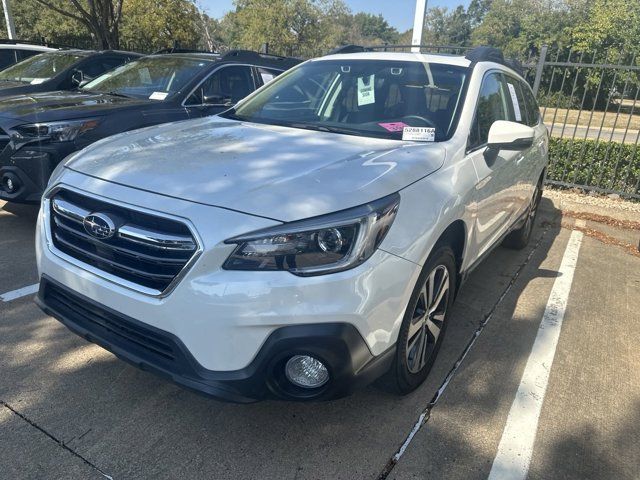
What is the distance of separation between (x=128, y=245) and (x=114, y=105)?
132 inches

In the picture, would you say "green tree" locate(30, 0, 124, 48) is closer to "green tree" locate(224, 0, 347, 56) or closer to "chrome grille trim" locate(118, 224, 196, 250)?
"chrome grille trim" locate(118, 224, 196, 250)

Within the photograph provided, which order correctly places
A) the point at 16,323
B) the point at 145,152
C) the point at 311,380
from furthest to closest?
the point at 16,323 → the point at 145,152 → the point at 311,380

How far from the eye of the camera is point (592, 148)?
25.0ft

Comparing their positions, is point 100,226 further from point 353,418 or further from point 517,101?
point 517,101

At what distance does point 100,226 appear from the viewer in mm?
2162

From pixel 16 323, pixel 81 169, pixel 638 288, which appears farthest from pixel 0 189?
pixel 638 288

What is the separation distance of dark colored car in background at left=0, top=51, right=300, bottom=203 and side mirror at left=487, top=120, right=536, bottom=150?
9.91 feet

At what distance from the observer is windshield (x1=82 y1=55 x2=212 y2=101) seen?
17.9ft

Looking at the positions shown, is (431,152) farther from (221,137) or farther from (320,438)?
(320,438)

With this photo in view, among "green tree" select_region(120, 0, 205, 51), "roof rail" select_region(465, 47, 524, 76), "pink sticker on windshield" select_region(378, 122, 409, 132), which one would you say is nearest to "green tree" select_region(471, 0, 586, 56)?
"green tree" select_region(120, 0, 205, 51)

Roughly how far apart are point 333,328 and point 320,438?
775 millimetres

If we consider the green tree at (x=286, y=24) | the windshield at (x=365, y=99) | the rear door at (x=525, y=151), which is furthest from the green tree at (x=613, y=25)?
the windshield at (x=365, y=99)

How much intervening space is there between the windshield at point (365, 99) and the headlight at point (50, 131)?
1.72 metres

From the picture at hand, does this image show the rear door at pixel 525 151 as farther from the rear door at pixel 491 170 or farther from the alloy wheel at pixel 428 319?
the alloy wheel at pixel 428 319
